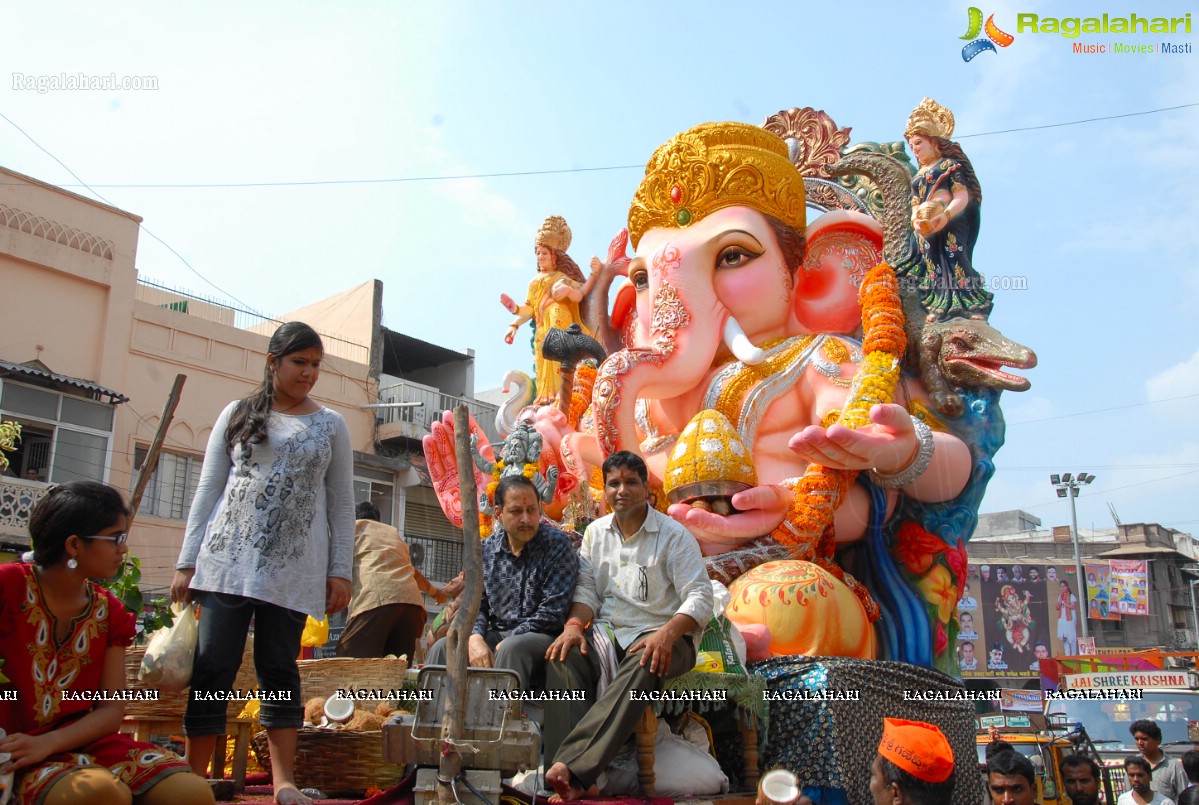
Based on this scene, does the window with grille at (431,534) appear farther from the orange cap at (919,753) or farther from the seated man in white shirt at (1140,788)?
the orange cap at (919,753)

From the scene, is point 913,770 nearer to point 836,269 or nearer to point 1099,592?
point 836,269

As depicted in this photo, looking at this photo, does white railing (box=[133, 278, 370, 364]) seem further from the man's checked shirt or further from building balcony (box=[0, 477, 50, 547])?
the man's checked shirt

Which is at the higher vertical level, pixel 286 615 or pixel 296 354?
pixel 296 354

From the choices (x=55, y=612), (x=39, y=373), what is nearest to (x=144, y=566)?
(x=39, y=373)

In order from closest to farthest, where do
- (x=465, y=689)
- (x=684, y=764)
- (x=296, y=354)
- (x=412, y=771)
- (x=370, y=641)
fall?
(x=465, y=689)
(x=412, y=771)
(x=296, y=354)
(x=684, y=764)
(x=370, y=641)

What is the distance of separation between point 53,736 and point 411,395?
1824cm

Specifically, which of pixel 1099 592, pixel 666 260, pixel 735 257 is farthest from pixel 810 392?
pixel 1099 592

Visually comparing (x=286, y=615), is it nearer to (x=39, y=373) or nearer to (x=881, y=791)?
(x=881, y=791)

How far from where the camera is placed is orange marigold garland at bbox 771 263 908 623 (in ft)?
20.5

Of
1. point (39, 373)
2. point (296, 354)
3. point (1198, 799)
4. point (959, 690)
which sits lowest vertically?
point (1198, 799)

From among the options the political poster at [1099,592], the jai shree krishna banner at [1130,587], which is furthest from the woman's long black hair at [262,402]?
the jai shree krishna banner at [1130,587]

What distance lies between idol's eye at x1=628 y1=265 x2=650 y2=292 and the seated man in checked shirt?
333 cm

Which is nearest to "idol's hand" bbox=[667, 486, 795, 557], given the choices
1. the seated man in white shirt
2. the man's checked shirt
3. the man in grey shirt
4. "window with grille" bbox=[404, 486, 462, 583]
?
the man in grey shirt

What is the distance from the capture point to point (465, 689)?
3.11 m
